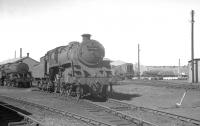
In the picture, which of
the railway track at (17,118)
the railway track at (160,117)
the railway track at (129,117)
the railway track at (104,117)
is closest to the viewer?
the railway track at (17,118)

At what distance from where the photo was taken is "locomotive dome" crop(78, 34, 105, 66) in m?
16.6

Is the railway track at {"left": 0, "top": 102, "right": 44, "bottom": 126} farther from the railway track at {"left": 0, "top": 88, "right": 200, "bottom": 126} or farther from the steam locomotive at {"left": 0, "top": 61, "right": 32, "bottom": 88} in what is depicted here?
the steam locomotive at {"left": 0, "top": 61, "right": 32, "bottom": 88}

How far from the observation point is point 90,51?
1684 cm

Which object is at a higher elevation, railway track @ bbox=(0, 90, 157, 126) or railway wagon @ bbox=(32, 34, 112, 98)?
railway wagon @ bbox=(32, 34, 112, 98)

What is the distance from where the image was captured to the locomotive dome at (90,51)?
16641 millimetres

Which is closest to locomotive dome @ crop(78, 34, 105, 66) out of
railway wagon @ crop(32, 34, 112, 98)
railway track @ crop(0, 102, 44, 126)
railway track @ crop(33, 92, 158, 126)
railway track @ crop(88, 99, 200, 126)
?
railway wagon @ crop(32, 34, 112, 98)

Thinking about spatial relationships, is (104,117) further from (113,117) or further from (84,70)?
(84,70)

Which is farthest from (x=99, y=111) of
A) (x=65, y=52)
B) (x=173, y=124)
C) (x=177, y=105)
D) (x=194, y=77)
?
(x=194, y=77)

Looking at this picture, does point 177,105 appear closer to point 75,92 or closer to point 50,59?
point 75,92

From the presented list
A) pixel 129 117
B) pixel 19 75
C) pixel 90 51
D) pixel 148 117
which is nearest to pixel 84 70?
pixel 90 51

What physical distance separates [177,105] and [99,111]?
4.90 meters

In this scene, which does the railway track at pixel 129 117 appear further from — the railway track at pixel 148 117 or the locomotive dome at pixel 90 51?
the locomotive dome at pixel 90 51

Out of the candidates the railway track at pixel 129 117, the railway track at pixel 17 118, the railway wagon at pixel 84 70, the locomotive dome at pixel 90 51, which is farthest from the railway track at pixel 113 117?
the locomotive dome at pixel 90 51

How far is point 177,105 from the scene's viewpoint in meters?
14.6
